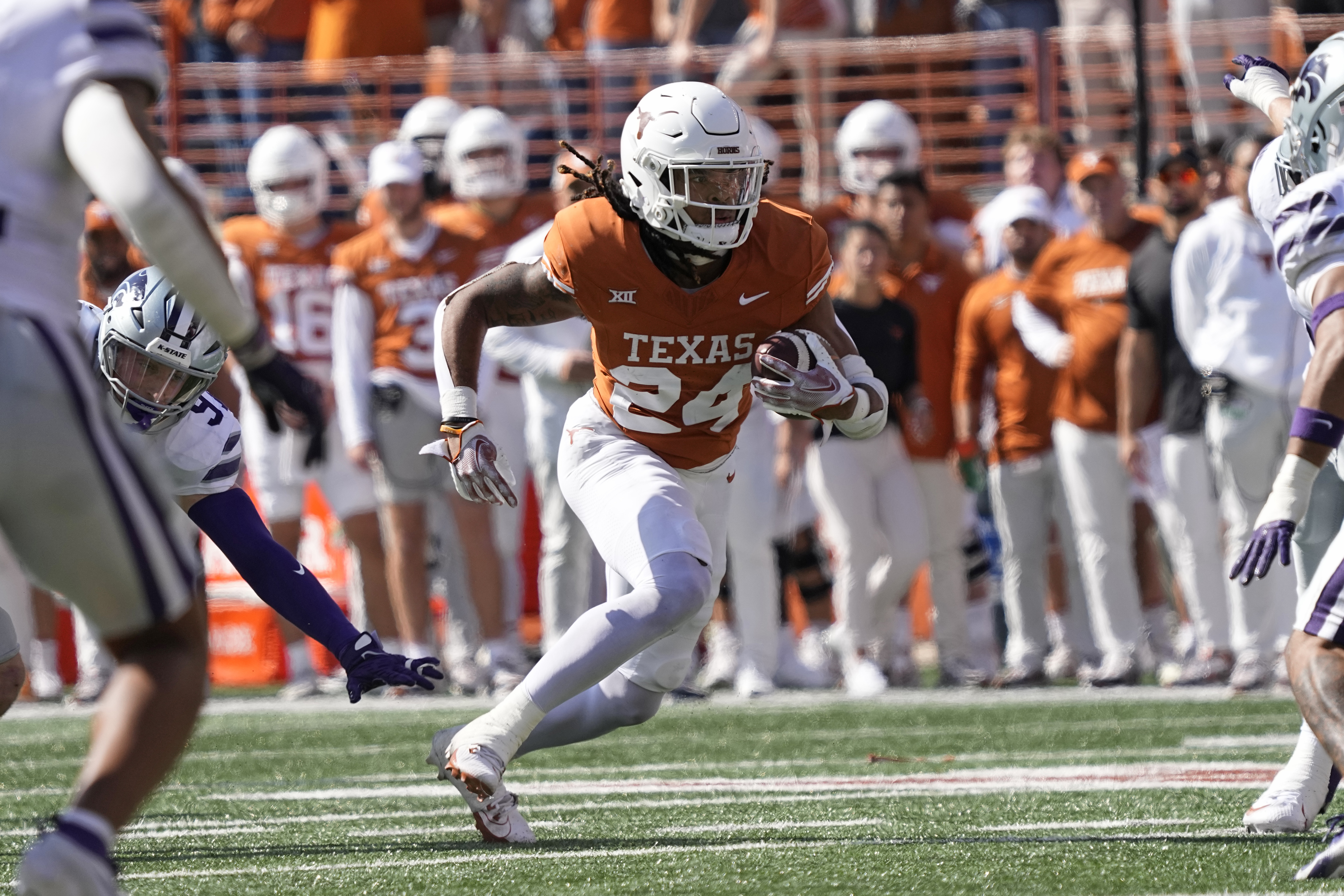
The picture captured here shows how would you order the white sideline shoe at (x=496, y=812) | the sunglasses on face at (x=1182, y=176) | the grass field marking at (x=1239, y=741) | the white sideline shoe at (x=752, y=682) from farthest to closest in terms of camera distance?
the sunglasses on face at (x=1182, y=176), the white sideline shoe at (x=752, y=682), the grass field marking at (x=1239, y=741), the white sideline shoe at (x=496, y=812)

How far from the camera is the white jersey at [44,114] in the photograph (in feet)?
9.07

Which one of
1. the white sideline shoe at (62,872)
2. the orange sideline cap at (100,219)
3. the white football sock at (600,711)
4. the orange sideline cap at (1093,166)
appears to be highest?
the orange sideline cap at (100,219)

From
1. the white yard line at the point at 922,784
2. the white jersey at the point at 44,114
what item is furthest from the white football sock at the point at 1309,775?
the white jersey at the point at 44,114

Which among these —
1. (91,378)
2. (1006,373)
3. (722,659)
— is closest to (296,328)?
(722,659)

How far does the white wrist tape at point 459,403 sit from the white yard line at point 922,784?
1209 mm

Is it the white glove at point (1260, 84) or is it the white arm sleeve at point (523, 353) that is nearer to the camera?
the white glove at point (1260, 84)

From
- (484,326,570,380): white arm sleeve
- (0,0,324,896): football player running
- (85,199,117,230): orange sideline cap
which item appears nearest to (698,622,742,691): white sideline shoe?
(484,326,570,380): white arm sleeve

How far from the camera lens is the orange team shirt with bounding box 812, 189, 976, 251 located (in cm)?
920

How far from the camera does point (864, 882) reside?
11.8 ft

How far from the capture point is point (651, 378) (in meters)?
4.64

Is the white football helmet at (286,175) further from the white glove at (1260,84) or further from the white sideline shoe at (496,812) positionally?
the white glove at (1260,84)

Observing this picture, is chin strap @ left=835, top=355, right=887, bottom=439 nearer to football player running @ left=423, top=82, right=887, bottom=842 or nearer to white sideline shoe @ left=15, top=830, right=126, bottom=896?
football player running @ left=423, top=82, right=887, bottom=842

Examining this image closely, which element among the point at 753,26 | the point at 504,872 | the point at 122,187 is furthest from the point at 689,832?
the point at 753,26

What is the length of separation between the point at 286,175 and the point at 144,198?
21.1 ft
